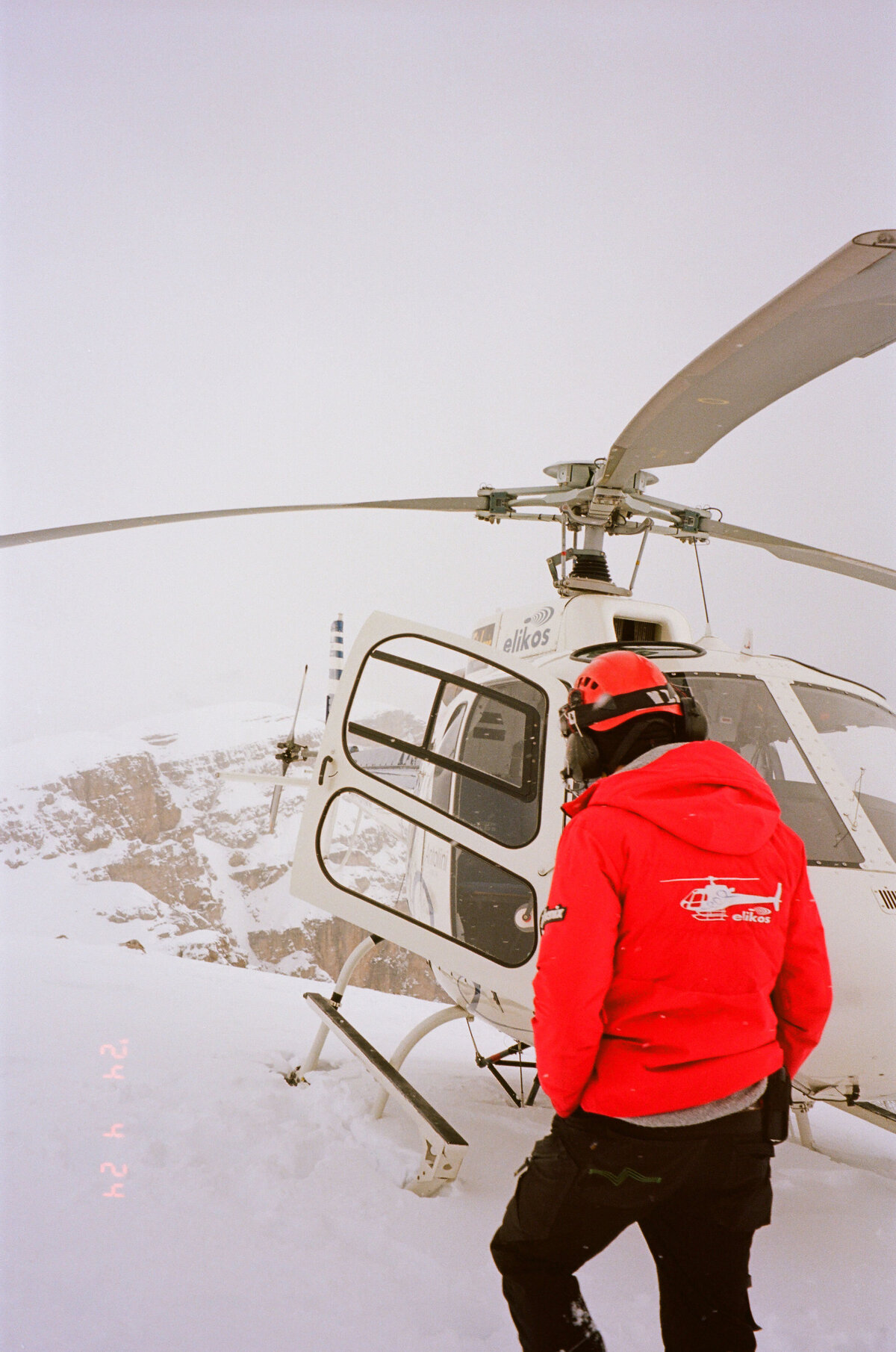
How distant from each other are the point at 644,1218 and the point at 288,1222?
1.66 m

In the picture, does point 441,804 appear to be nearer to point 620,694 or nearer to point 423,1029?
point 423,1029

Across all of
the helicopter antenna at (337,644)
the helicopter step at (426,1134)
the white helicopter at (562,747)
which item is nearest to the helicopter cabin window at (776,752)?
the white helicopter at (562,747)

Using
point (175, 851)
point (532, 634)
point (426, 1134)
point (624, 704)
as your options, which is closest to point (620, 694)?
point (624, 704)

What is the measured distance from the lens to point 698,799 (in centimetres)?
152

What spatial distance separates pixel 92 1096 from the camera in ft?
11.6

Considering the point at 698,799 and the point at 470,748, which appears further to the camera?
the point at 470,748

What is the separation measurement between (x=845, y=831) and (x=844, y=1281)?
1413 millimetres

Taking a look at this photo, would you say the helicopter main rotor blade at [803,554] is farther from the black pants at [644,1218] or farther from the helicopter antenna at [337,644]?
the helicopter antenna at [337,644]

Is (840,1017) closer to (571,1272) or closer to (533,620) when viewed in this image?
(571,1272)

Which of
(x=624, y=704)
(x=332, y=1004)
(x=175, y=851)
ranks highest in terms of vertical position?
(x=624, y=704)

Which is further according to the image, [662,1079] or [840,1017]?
[840,1017]

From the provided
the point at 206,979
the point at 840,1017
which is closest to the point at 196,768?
the point at 206,979

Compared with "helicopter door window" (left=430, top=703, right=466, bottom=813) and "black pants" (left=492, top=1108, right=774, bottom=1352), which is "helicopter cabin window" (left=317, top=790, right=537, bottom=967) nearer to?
"helicopter door window" (left=430, top=703, right=466, bottom=813)

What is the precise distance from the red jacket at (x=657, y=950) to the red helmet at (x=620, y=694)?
17 centimetres
